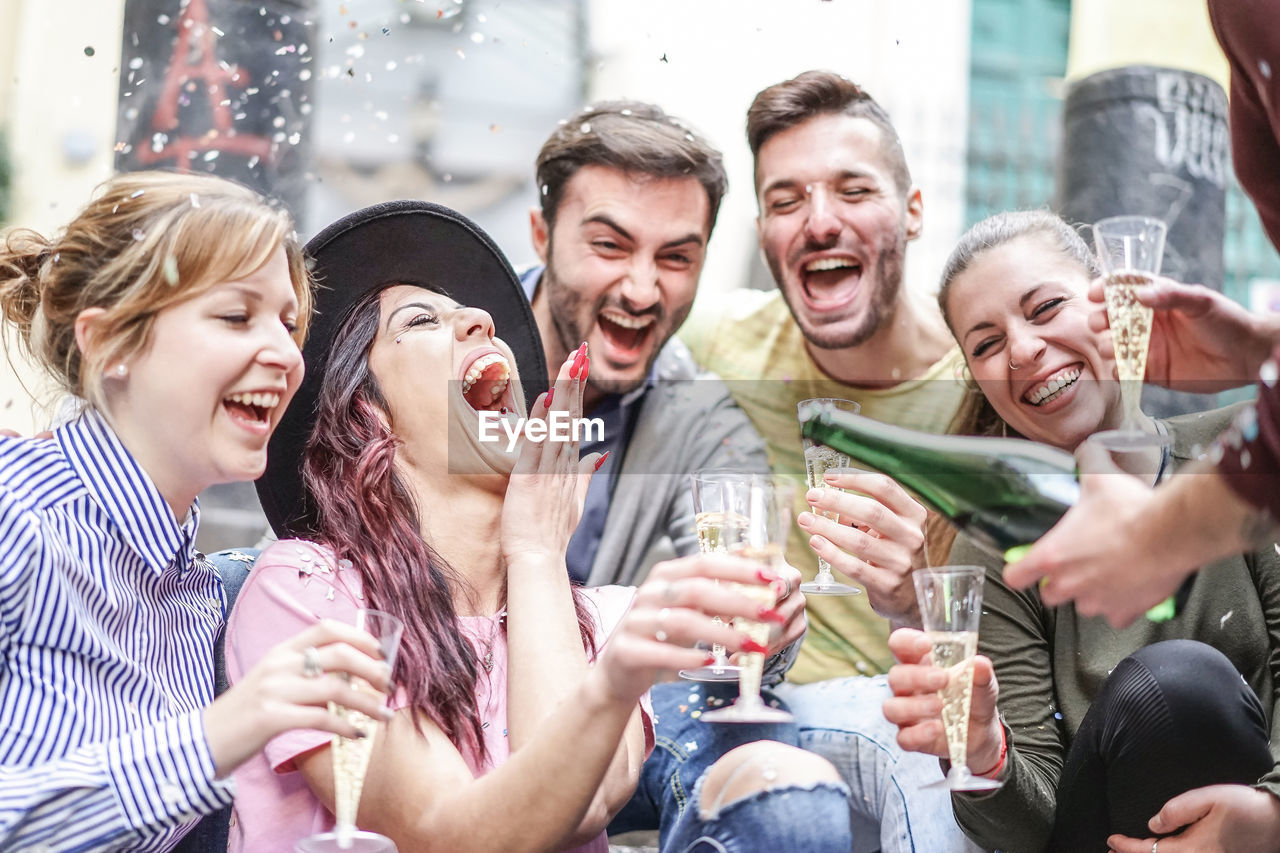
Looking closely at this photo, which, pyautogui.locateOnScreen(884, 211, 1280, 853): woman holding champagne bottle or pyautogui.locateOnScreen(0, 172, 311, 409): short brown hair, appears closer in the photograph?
pyautogui.locateOnScreen(0, 172, 311, 409): short brown hair

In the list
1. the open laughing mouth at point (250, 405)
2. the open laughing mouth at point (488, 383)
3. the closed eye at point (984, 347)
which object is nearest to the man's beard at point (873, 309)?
the closed eye at point (984, 347)

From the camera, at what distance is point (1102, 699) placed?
5.73ft

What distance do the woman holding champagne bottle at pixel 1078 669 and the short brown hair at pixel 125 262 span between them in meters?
0.98

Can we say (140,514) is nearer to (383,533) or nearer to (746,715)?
(383,533)

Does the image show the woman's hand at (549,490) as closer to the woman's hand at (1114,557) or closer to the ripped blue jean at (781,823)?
the ripped blue jean at (781,823)

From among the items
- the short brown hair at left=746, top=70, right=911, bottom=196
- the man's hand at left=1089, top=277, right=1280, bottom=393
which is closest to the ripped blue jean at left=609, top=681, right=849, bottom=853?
the man's hand at left=1089, top=277, right=1280, bottom=393

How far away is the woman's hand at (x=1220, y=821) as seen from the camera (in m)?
1.62

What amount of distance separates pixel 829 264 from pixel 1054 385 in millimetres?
615

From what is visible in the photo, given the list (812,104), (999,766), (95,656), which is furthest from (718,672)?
(812,104)

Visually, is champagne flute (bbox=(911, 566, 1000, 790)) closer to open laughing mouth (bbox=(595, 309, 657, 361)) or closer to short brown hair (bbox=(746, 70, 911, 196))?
open laughing mouth (bbox=(595, 309, 657, 361))

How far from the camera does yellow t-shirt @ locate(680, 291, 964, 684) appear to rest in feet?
7.50

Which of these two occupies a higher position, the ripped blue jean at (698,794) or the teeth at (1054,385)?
the teeth at (1054,385)

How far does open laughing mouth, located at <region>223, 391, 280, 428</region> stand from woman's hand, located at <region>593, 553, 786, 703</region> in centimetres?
56

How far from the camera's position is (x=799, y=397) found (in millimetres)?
2477
